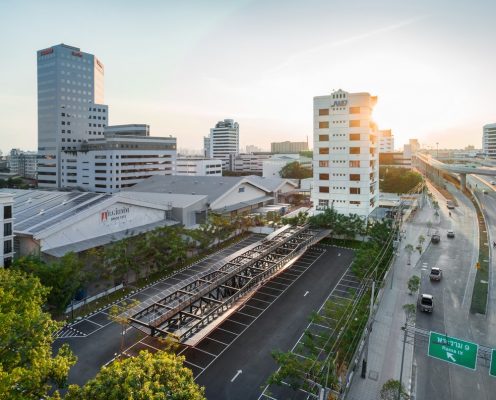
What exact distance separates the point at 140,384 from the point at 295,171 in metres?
109

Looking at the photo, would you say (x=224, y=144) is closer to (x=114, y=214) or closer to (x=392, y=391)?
(x=114, y=214)

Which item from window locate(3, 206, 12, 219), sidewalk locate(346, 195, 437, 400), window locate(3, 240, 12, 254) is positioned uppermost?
window locate(3, 206, 12, 219)

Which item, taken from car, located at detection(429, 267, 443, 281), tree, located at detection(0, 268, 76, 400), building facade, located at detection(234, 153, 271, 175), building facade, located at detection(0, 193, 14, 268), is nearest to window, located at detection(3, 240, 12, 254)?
building facade, located at detection(0, 193, 14, 268)

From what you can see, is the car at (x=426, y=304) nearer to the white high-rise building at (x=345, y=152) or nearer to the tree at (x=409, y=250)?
the tree at (x=409, y=250)

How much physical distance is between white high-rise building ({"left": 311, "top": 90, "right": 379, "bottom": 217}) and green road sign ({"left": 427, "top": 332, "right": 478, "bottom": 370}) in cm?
4016

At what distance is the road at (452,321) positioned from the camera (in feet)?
64.9

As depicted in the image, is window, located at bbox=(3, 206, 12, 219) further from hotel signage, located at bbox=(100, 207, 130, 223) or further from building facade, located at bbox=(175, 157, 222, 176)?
building facade, located at bbox=(175, 157, 222, 176)

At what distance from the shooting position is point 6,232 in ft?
100

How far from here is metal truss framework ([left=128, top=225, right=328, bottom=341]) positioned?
75.1 ft

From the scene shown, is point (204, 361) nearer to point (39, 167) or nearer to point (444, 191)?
point (39, 167)

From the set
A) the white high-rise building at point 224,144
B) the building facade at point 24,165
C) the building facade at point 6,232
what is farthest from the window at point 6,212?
the building facade at point 24,165

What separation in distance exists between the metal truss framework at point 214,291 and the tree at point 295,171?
76844 mm

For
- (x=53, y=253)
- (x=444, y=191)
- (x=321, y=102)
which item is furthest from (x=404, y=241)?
(x=444, y=191)

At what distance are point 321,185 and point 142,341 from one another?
40342 mm
